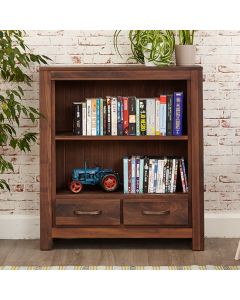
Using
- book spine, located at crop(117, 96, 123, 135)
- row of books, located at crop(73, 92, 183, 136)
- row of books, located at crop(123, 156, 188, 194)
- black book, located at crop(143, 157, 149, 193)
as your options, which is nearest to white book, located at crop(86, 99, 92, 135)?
row of books, located at crop(73, 92, 183, 136)

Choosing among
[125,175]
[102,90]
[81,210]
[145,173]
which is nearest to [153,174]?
[145,173]

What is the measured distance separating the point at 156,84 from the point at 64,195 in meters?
0.96

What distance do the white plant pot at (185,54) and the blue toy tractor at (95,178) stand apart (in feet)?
2.72

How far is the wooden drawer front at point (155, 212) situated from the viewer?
11.2 feet

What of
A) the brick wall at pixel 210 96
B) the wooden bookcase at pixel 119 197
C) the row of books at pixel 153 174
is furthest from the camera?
the brick wall at pixel 210 96

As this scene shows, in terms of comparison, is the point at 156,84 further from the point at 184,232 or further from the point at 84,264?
the point at 84,264

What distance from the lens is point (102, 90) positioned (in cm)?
371

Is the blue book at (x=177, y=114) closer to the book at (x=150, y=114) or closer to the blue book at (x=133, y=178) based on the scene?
the book at (x=150, y=114)

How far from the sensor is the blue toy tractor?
3.53 m

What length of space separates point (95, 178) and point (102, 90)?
1.94ft

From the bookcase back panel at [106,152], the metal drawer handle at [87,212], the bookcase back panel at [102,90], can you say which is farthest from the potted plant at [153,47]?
the metal drawer handle at [87,212]

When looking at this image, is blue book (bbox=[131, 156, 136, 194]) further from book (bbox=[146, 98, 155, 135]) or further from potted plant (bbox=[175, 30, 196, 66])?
potted plant (bbox=[175, 30, 196, 66])

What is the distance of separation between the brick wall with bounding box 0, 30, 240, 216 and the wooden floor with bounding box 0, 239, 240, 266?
1.08 feet
